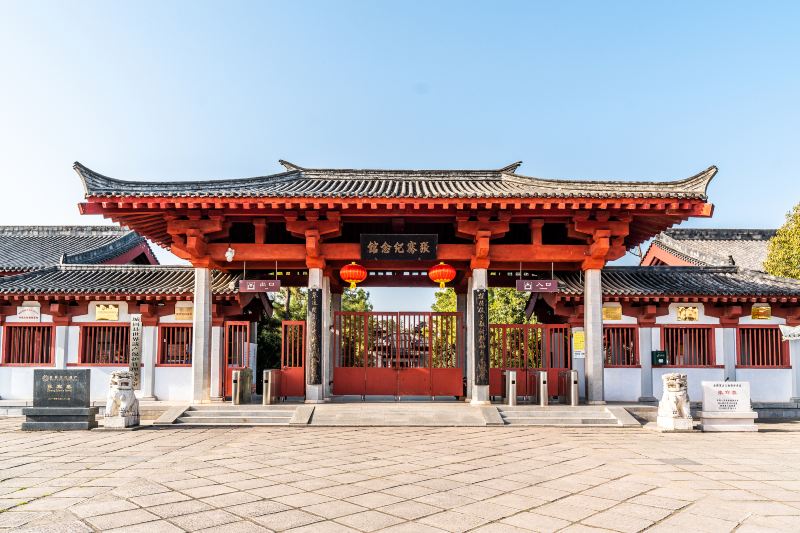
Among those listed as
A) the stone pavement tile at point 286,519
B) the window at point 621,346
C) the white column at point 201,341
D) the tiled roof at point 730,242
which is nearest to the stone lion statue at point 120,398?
the white column at point 201,341

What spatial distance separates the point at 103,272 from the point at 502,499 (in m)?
14.1

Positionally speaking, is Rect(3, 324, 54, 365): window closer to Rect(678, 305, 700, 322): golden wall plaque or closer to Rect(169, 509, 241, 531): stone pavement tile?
Rect(169, 509, 241, 531): stone pavement tile

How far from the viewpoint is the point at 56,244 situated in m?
23.5

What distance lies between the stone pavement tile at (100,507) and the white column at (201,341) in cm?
737

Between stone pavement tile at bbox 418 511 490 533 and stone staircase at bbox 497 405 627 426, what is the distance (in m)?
6.90

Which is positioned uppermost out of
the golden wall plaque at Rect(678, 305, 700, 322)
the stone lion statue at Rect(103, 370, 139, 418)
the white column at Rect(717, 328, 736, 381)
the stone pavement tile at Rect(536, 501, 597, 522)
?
the golden wall plaque at Rect(678, 305, 700, 322)

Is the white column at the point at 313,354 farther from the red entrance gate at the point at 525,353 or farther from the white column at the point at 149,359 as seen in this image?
the white column at the point at 149,359

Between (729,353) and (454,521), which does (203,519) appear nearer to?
(454,521)

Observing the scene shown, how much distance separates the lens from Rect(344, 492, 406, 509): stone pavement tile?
5.83m

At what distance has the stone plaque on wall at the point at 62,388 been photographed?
37.8ft

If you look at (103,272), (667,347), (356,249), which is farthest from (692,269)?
(103,272)

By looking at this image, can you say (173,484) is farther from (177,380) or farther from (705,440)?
(177,380)

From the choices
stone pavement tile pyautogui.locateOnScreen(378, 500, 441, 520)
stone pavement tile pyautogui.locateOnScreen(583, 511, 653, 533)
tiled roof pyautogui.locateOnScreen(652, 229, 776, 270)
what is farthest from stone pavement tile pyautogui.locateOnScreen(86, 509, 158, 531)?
tiled roof pyautogui.locateOnScreen(652, 229, 776, 270)

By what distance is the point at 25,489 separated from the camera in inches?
253
